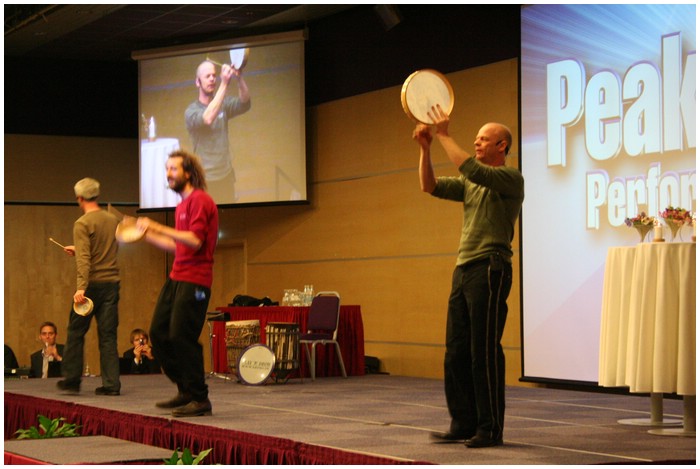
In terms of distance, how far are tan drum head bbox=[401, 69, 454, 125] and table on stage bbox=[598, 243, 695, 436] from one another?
149 cm

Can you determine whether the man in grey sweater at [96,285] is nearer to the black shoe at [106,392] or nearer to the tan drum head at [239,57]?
the black shoe at [106,392]

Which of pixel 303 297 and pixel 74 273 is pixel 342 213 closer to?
pixel 303 297

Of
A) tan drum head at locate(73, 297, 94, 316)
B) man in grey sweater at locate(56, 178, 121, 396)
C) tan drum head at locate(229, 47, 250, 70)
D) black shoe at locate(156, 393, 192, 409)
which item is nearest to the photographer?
black shoe at locate(156, 393, 192, 409)

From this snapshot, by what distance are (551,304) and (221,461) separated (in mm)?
4325

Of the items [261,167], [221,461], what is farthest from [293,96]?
[221,461]

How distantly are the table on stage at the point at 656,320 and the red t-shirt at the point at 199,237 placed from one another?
6.67 ft

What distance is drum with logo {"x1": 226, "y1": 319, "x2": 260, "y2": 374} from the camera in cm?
891

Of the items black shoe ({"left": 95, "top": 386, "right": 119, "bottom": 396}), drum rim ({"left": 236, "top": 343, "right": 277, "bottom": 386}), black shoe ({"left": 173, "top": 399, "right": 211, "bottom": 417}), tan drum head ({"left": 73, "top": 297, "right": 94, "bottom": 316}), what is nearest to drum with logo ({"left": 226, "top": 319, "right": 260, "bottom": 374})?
drum rim ({"left": 236, "top": 343, "right": 277, "bottom": 386})

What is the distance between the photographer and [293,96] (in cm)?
1126

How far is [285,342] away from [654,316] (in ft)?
14.2

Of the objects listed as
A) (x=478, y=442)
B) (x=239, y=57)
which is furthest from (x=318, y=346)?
(x=478, y=442)

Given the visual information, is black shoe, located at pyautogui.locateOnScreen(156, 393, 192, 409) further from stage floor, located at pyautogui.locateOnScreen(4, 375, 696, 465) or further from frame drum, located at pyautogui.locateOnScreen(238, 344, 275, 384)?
frame drum, located at pyautogui.locateOnScreen(238, 344, 275, 384)

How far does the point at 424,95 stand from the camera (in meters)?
4.18

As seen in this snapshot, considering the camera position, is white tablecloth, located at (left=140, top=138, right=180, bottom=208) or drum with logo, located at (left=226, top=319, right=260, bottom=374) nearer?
drum with logo, located at (left=226, top=319, right=260, bottom=374)
